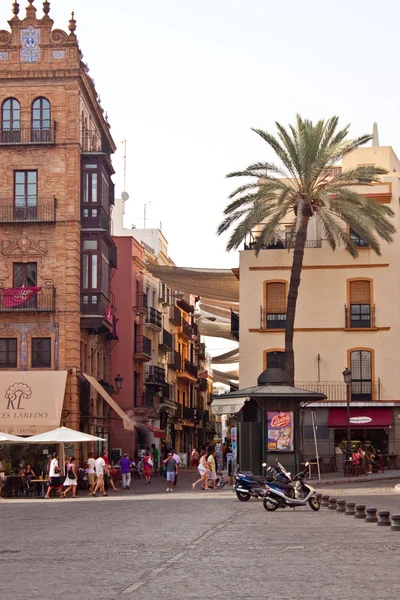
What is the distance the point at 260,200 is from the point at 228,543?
1269 inches

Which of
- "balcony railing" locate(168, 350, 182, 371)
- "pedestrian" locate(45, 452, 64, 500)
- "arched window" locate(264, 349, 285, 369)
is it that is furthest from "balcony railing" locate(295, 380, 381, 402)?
Result: "balcony railing" locate(168, 350, 182, 371)

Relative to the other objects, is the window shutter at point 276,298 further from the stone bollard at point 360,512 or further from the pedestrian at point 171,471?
the stone bollard at point 360,512

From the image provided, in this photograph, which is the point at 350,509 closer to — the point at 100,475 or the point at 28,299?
the point at 100,475

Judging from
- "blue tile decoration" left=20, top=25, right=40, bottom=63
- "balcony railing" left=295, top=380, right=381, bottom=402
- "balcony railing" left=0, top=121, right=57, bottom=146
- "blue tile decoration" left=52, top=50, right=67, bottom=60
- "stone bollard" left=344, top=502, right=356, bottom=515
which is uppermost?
"blue tile decoration" left=20, top=25, right=40, bottom=63

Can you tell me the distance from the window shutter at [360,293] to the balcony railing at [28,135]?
15.4 metres

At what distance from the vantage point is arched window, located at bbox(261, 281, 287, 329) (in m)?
55.2

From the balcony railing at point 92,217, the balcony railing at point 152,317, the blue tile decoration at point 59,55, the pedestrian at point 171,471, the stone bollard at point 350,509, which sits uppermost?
the blue tile decoration at point 59,55

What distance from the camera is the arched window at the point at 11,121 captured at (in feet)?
165

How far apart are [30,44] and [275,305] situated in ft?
53.4

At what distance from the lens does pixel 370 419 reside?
5244 centimetres

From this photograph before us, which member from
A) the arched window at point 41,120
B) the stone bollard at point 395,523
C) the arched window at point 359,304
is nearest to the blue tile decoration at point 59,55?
the arched window at point 41,120

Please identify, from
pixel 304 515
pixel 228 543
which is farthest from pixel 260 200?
pixel 228 543

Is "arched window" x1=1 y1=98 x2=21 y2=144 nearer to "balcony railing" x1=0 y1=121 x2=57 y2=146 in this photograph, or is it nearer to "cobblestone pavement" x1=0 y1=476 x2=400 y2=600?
"balcony railing" x1=0 y1=121 x2=57 y2=146

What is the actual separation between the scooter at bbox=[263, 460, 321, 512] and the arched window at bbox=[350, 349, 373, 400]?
25887mm
